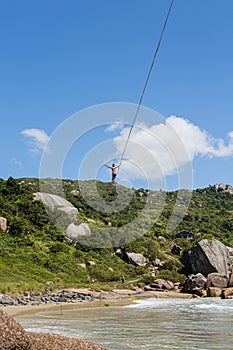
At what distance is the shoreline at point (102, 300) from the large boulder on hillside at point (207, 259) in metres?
10.1

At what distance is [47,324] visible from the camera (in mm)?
15656

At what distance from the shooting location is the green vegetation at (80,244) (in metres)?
37.4

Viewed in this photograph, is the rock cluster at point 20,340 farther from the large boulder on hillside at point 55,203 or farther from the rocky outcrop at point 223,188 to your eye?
the rocky outcrop at point 223,188

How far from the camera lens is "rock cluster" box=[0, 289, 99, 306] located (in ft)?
75.8

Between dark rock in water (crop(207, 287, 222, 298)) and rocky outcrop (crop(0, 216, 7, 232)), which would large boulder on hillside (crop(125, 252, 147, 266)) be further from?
rocky outcrop (crop(0, 216, 7, 232))

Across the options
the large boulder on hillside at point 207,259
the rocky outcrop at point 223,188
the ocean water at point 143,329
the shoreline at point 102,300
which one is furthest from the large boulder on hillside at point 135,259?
the rocky outcrop at point 223,188

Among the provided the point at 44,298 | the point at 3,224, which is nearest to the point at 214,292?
the point at 44,298

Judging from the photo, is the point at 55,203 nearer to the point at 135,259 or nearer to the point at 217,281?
the point at 135,259

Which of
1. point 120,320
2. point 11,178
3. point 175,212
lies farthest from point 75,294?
point 175,212

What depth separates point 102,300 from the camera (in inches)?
1157

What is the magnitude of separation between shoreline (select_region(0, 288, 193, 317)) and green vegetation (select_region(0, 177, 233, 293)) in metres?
2.58

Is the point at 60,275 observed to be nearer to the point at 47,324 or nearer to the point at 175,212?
the point at 47,324

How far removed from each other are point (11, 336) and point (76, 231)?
46.7 m

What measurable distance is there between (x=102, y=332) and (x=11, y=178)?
61065 mm
